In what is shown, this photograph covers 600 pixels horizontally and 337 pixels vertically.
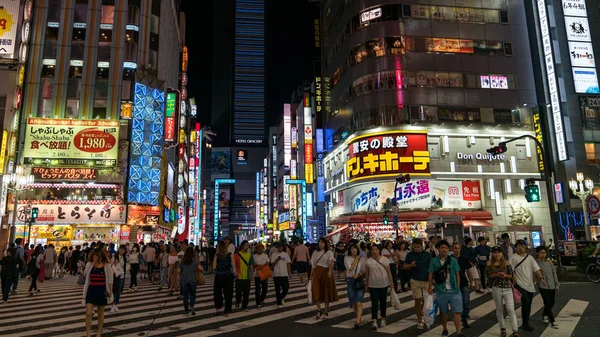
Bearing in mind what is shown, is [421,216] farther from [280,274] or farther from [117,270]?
[117,270]

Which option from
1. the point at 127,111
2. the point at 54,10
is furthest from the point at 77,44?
the point at 127,111

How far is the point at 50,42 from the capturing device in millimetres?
38469

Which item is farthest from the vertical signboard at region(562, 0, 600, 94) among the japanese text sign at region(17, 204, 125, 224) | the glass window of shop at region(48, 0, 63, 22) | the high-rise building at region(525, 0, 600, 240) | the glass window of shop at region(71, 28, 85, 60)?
the glass window of shop at region(48, 0, 63, 22)

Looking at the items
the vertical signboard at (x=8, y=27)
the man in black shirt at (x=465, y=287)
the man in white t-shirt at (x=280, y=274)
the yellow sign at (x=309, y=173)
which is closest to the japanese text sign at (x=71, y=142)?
the vertical signboard at (x=8, y=27)

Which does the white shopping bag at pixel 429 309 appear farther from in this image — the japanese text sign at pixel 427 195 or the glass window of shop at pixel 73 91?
the glass window of shop at pixel 73 91

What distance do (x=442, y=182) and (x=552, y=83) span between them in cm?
1146

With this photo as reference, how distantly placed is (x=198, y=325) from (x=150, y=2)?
39625 millimetres

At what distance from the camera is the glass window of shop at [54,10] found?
1534 inches

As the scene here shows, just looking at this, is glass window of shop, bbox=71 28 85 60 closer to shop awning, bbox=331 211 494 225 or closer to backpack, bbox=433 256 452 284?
shop awning, bbox=331 211 494 225

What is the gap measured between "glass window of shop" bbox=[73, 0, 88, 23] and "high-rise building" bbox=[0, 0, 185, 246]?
0.27 feet

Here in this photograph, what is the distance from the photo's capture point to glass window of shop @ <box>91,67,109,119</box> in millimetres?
37625

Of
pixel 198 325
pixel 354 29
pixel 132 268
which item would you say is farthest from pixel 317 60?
pixel 198 325

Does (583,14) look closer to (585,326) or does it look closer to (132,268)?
(585,326)

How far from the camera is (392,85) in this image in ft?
116
